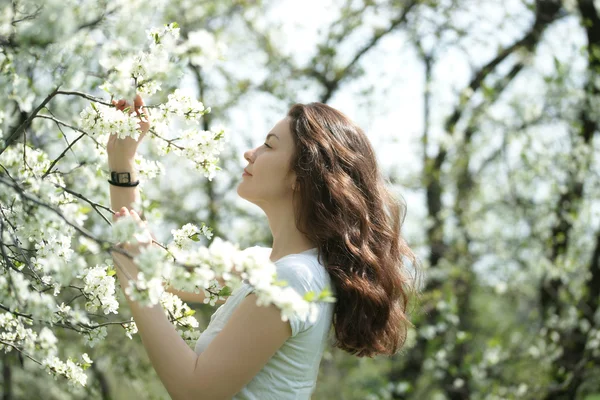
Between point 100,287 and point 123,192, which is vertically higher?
point 123,192

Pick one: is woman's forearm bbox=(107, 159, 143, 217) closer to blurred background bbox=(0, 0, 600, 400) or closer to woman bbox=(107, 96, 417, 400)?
woman bbox=(107, 96, 417, 400)

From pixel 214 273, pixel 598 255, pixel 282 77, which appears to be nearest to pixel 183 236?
pixel 214 273

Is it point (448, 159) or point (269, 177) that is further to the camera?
point (448, 159)

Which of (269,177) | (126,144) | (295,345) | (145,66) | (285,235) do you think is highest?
(145,66)

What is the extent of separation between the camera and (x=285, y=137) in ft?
6.88

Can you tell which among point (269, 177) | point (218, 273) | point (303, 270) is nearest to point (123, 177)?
point (269, 177)

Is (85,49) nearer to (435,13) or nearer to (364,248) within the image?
(364,248)

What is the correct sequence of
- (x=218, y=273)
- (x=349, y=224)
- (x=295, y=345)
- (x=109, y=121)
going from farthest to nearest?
(x=349, y=224) < (x=295, y=345) < (x=109, y=121) < (x=218, y=273)

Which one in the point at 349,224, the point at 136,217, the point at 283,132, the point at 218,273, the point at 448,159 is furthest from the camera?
the point at 448,159

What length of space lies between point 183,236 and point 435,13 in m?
4.74

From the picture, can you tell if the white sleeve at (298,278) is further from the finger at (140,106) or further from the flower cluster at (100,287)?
the finger at (140,106)

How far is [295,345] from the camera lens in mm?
1845

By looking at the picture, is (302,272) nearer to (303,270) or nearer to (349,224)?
(303,270)

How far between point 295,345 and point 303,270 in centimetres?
20
